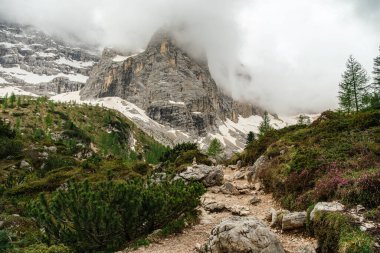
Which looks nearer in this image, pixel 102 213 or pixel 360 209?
pixel 360 209

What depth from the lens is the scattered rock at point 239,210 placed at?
16.2 metres

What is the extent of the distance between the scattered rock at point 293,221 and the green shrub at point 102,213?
403cm

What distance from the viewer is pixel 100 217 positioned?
11.3m

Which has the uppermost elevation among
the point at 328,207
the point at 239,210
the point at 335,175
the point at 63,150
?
the point at 63,150

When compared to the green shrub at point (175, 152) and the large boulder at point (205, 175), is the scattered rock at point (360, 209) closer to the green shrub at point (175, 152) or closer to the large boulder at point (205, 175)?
the large boulder at point (205, 175)

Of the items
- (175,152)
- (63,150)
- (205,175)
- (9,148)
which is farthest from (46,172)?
(63,150)

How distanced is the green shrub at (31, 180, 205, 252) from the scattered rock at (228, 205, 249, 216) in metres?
→ 3.90

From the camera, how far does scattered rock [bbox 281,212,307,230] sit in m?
12.1

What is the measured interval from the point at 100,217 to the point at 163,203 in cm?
263

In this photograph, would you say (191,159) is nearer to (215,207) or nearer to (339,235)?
(215,207)

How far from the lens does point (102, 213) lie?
36.9 feet

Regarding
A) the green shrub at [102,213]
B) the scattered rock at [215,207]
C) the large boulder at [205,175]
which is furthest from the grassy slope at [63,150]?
the scattered rock at [215,207]

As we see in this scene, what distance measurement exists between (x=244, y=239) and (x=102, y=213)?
15.6ft

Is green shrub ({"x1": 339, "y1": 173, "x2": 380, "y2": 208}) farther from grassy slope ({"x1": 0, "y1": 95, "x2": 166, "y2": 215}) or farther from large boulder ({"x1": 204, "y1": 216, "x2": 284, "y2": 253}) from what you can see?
grassy slope ({"x1": 0, "y1": 95, "x2": 166, "y2": 215})
